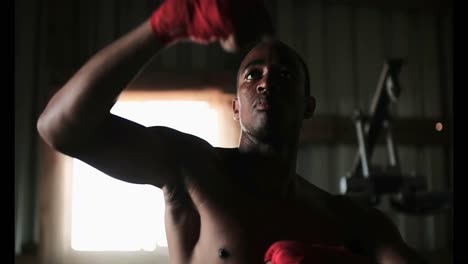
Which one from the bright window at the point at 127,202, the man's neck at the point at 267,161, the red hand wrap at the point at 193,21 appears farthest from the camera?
the bright window at the point at 127,202

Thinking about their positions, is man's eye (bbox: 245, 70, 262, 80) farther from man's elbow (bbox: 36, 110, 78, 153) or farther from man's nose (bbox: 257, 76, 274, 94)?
man's elbow (bbox: 36, 110, 78, 153)

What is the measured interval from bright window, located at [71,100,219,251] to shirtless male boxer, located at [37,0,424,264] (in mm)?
144

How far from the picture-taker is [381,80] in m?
1.06

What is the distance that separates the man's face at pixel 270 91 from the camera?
19.4 inches

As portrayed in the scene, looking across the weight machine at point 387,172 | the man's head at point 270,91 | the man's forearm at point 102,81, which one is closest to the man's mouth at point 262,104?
the man's head at point 270,91

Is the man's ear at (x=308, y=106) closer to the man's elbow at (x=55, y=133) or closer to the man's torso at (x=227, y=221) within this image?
the man's torso at (x=227, y=221)

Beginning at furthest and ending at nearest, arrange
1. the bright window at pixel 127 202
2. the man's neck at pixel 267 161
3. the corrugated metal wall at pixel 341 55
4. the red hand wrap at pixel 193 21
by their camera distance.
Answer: the corrugated metal wall at pixel 341 55 → the bright window at pixel 127 202 → the man's neck at pixel 267 161 → the red hand wrap at pixel 193 21

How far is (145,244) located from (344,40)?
570 millimetres

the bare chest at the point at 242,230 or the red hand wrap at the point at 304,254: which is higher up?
the bare chest at the point at 242,230

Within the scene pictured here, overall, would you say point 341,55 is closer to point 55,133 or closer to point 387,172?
point 387,172

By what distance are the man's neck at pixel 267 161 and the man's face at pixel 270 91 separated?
1 cm

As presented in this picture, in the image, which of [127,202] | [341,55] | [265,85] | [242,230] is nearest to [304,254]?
[242,230]

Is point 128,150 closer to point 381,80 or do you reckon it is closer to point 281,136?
point 281,136

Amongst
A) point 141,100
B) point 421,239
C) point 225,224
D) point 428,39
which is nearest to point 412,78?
point 428,39
